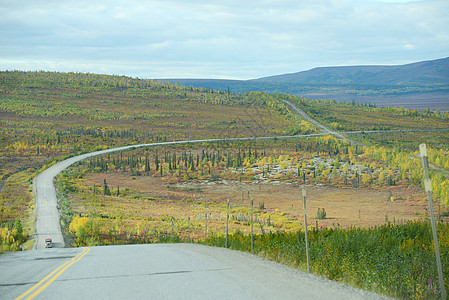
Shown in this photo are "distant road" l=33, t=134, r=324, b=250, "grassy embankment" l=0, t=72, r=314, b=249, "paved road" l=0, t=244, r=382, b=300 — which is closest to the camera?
"paved road" l=0, t=244, r=382, b=300

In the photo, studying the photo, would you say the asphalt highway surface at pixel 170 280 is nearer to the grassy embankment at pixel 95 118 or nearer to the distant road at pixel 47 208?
the distant road at pixel 47 208

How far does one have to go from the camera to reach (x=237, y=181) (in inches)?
2135

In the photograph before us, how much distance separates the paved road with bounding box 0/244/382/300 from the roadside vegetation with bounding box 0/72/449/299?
0.90 meters

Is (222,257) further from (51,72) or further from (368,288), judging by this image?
(51,72)

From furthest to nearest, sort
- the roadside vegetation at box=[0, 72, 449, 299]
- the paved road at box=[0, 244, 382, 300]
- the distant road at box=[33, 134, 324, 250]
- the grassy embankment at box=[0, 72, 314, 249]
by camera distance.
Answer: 1. the grassy embankment at box=[0, 72, 314, 249]
2. the distant road at box=[33, 134, 324, 250]
3. the roadside vegetation at box=[0, 72, 449, 299]
4. the paved road at box=[0, 244, 382, 300]

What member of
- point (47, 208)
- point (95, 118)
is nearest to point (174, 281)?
point (47, 208)

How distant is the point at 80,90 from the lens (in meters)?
145

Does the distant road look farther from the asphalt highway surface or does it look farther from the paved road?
the paved road

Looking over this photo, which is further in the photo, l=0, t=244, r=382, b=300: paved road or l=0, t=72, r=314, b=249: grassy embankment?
l=0, t=72, r=314, b=249: grassy embankment

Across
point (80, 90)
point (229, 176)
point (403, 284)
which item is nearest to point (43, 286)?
point (403, 284)

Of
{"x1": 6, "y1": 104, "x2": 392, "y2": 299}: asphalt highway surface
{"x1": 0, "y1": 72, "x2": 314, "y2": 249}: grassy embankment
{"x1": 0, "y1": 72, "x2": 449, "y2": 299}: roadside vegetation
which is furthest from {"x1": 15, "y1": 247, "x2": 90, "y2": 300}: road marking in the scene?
{"x1": 0, "y1": 72, "x2": 314, "y2": 249}: grassy embankment

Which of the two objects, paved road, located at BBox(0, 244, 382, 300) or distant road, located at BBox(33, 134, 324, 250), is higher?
paved road, located at BBox(0, 244, 382, 300)

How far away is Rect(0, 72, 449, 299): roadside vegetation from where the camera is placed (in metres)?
10.9

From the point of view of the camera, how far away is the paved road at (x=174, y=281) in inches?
270
